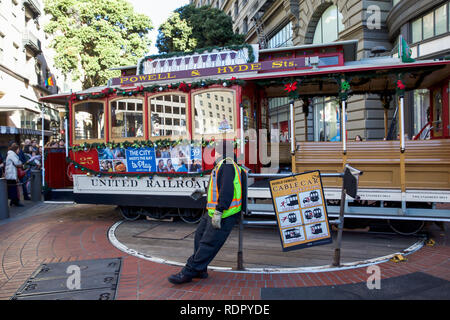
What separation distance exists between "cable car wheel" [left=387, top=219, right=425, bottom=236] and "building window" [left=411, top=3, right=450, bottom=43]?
27.2 feet

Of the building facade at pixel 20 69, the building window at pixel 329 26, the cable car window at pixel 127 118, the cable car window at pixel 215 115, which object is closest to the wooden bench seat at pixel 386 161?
A: the cable car window at pixel 215 115

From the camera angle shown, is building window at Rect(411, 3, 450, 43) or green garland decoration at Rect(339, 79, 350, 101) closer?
green garland decoration at Rect(339, 79, 350, 101)

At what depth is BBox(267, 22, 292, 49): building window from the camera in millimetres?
22328

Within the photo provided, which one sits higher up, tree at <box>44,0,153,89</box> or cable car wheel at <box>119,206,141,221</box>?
tree at <box>44,0,153,89</box>

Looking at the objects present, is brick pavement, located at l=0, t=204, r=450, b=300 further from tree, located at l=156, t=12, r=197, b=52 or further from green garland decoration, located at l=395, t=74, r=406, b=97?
tree, located at l=156, t=12, r=197, b=52

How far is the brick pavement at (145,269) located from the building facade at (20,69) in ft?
43.0

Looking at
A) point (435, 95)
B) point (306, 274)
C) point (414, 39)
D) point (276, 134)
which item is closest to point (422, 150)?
point (435, 95)

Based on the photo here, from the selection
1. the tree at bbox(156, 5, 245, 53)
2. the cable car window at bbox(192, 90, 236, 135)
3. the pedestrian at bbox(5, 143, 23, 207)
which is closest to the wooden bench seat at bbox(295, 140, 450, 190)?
the cable car window at bbox(192, 90, 236, 135)

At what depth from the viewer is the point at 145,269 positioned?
15.8 ft

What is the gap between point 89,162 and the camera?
8.09m

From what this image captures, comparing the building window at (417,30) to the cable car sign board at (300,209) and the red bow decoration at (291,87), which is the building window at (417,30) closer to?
the red bow decoration at (291,87)

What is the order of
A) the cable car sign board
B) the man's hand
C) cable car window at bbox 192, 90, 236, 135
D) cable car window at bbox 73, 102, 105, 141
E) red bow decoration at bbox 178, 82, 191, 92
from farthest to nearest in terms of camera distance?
cable car window at bbox 73, 102, 105, 141
red bow decoration at bbox 178, 82, 191, 92
cable car window at bbox 192, 90, 236, 135
the cable car sign board
the man's hand

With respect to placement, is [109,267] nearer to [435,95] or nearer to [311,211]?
[311,211]

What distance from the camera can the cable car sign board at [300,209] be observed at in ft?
15.1
